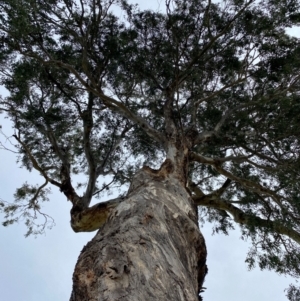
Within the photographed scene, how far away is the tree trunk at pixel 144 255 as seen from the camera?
163 cm

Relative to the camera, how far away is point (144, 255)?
75.0 inches

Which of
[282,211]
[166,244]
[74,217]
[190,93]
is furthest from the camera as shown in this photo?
[190,93]

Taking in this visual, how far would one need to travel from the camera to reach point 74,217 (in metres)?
5.23

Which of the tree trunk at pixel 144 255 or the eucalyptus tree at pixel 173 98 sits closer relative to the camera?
the tree trunk at pixel 144 255

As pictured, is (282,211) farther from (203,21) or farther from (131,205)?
(131,205)

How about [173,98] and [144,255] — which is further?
[173,98]

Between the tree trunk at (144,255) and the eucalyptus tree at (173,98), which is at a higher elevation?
the eucalyptus tree at (173,98)

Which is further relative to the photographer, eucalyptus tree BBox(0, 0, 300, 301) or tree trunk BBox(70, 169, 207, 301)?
eucalyptus tree BBox(0, 0, 300, 301)

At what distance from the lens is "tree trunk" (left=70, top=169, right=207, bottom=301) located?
1.63 m

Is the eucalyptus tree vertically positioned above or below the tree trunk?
above

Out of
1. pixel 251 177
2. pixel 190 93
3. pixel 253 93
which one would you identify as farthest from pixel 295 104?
pixel 190 93

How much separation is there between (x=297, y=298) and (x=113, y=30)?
560cm

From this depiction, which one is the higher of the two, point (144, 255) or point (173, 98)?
point (173, 98)

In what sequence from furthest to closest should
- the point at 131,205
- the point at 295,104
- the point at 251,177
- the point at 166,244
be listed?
the point at 251,177, the point at 295,104, the point at 131,205, the point at 166,244
